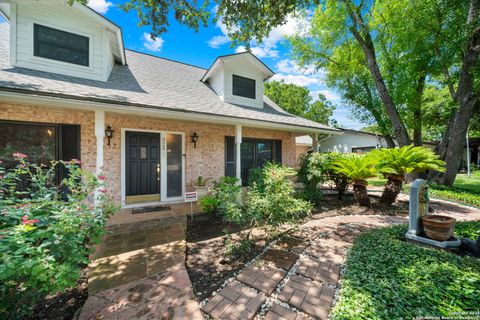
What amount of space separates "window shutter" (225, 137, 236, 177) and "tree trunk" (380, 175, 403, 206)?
5199 millimetres

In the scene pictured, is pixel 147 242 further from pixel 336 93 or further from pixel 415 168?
pixel 336 93

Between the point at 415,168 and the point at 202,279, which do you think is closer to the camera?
the point at 202,279

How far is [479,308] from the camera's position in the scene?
202 cm

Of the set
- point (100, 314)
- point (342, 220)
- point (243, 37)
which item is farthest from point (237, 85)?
point (100, 314)

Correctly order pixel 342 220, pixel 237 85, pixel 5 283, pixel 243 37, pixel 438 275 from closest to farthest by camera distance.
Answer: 1. pixel 5 283
2. pixel 438 275
3. pixel 342 220
4. pixel 243 37
5. pixel 237 85

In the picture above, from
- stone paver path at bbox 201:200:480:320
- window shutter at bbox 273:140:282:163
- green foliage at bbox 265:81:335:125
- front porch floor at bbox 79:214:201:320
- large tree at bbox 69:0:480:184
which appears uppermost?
green foliage at bbox 265:81:335:125

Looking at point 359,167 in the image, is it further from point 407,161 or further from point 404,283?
point 404,283

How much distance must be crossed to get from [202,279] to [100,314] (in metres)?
1.13

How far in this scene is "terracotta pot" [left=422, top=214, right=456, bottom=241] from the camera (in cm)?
337

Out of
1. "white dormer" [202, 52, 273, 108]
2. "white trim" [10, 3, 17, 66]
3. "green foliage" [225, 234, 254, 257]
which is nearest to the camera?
"green foliage" [225, 234, 254, 257]

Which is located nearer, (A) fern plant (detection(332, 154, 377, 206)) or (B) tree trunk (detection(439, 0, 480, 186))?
(A) fern plant (detection(332, 154, 377, 206))

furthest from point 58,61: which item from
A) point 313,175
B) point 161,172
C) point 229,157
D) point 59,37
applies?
point 313,175

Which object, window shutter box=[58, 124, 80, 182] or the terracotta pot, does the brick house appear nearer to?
window shutter box=[58, 124, 80, 182]

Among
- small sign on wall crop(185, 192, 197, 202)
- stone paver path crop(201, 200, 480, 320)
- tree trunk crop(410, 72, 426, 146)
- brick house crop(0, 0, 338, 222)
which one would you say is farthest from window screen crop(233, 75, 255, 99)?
tree trunk crop(410, 72, 426, 146)
